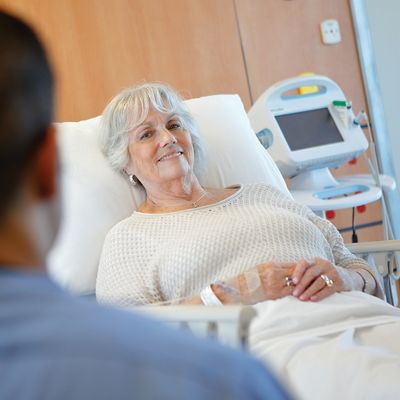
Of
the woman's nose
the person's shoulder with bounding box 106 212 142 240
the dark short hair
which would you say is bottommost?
the person's shoulder with bounding box 106 212 142 240

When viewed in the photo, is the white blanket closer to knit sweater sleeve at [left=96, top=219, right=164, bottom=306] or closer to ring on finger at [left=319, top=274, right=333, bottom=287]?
ring on finger at [left=319, top=274, right=333, bottom=287]

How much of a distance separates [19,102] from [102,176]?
5.52 ft

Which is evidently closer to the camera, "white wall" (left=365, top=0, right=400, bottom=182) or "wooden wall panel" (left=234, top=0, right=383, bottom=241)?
"wooden wall panel" (left=234, top=0, right=383, bottom=241)

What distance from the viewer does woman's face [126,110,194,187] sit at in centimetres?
213

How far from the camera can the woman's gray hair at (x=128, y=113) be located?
216 centimetres

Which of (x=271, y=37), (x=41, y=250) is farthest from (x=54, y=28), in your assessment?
(x=41, y=250)

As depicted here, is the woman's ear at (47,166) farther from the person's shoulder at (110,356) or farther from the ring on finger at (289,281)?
the ring on finger at (289,281)

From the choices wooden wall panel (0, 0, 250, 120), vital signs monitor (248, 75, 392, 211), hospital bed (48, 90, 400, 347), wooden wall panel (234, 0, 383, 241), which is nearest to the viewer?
hospital bed (48, 90, 400, 347)

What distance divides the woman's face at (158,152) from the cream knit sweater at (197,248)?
5.0 inches

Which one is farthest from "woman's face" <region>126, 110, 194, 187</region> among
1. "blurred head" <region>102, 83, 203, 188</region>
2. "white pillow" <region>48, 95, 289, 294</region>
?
"white pillow" <region>48, 95, 289, 294</region>

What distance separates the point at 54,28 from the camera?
10.4 feet

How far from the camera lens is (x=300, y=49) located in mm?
3537

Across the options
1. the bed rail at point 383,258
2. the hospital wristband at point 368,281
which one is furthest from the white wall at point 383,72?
the hospital wristband at point 368,281

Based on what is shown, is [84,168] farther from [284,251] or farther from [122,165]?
[284,251]
